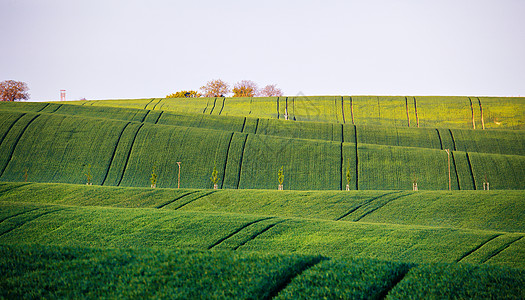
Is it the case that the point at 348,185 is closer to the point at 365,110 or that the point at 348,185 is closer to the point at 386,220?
the point at 386,220

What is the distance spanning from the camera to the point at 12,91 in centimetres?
11169

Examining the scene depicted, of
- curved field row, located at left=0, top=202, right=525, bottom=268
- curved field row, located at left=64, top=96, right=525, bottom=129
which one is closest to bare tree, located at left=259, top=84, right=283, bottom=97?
curved field row, located at left=64, top=96, right=525, bottom=129

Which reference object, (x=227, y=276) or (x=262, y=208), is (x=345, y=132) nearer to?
(x=262, y=208)

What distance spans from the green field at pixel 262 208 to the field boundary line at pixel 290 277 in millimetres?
37

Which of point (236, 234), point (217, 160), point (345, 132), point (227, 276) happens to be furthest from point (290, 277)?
point (345, 132)

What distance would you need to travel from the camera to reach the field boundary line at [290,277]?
1063 centimetres

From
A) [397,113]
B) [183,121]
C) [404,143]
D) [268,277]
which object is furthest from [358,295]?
[397,113]

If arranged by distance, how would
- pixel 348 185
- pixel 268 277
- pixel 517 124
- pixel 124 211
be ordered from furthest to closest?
1. pixel 517 124
2. pixel 348 185
3. pixel 124 211
4. pixel 268 277

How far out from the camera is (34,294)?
10062mm

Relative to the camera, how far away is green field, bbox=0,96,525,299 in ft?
36.3

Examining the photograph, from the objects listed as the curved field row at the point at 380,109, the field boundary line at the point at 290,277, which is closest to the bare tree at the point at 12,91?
the curved field row at the point at 380,109

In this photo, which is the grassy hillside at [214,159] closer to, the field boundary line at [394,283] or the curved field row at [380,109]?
the curved field row at [380,109]

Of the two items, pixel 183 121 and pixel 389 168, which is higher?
pixel 183 121

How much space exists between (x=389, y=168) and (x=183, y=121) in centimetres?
3089
